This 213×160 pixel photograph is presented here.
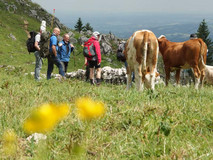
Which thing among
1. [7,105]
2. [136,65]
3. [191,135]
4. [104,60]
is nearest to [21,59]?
[104,60]

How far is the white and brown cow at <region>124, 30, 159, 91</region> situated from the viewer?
26.6ft

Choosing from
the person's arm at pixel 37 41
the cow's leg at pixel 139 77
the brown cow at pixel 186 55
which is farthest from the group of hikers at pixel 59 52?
the brown cow at pixel 186 55

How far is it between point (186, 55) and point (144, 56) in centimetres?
446

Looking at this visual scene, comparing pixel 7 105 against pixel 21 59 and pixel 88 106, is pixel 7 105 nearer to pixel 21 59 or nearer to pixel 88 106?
pixel 88 106

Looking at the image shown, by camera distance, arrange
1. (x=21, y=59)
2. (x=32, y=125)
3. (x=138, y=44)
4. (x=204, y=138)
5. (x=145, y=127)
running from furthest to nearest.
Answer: (x=21, y=59) < (x=138, y=44) < (x=145, y=127) < (x=204, y=138) < (x=32, y=125)

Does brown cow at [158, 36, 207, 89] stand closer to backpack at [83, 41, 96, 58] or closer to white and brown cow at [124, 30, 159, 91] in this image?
white and brown cow at [124, 30, 159, 91]

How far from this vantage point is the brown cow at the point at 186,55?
11.3 m

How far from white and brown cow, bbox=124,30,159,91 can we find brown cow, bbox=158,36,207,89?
365cm

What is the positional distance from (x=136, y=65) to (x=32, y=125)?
7.72 metres

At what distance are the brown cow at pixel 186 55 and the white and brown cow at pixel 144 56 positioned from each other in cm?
365

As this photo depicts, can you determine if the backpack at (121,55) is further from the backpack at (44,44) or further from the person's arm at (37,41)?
the person's arm at (37,41)

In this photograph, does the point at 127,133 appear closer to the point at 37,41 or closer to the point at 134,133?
the point at 134,133

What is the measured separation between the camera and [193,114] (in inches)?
149

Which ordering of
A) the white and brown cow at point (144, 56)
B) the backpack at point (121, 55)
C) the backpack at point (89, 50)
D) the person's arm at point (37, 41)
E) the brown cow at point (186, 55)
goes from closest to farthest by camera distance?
the white and brown cow at point (144, 56)
the person's arm at point (37, 41)
the backpack at point (121, 55)
the backpack at point (89, 50)
the brown cow at point (186, 55)
